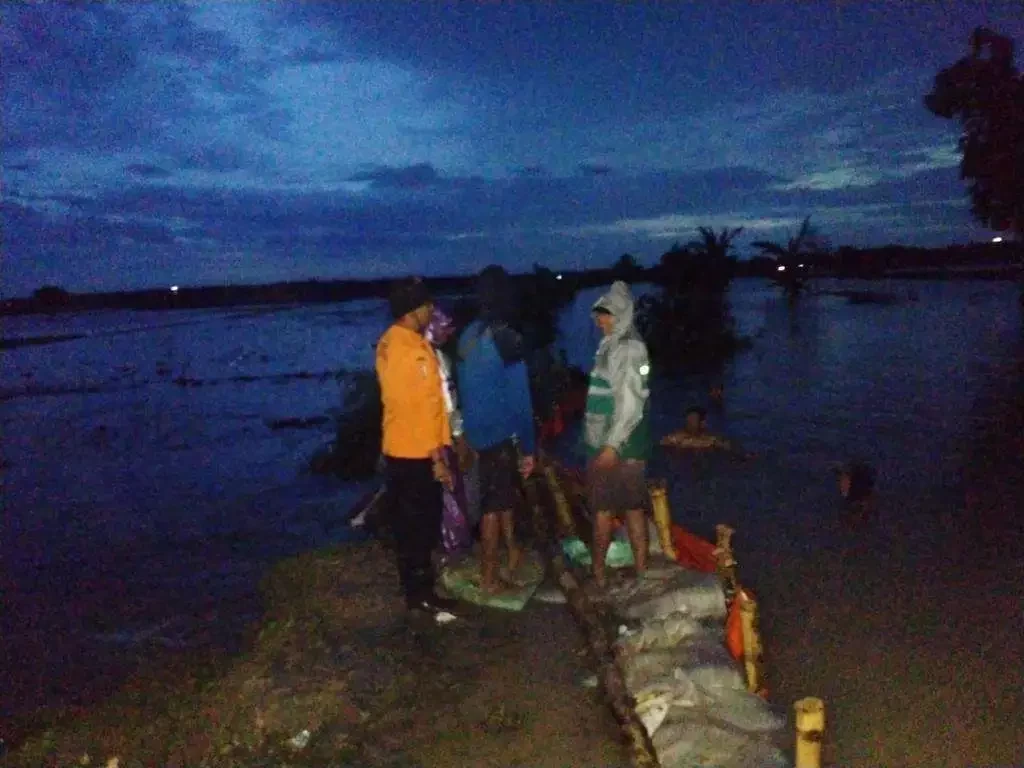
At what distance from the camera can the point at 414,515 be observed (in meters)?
5.38

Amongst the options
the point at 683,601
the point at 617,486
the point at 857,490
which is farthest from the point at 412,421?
the point at 857,490

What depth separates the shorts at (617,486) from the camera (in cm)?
543

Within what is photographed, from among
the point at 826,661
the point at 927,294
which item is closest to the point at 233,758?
the point at 826,661

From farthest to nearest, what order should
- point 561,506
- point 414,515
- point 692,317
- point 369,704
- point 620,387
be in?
1. point 692,317
2. point 561,506
3. point 414,515
4. point 620,387
5. point 369,704

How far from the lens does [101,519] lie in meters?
11.8

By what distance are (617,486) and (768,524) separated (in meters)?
3.77

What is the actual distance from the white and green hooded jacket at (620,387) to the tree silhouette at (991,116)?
13332mm

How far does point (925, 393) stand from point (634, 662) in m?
13.2

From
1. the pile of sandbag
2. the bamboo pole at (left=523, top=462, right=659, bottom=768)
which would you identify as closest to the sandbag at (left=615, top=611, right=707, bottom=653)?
the pile of sandbag

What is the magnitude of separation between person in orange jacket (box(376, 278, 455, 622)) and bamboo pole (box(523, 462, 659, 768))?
978 mm

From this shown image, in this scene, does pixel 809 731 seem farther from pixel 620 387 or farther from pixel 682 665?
pixel 620 387

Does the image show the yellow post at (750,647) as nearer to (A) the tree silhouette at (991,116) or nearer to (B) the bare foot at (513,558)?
(B) the bare foot at (513,558)

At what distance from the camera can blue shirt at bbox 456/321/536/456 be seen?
5.43 metres

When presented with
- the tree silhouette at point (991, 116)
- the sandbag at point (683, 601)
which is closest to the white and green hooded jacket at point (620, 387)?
the sandbag at point (683, 601)
